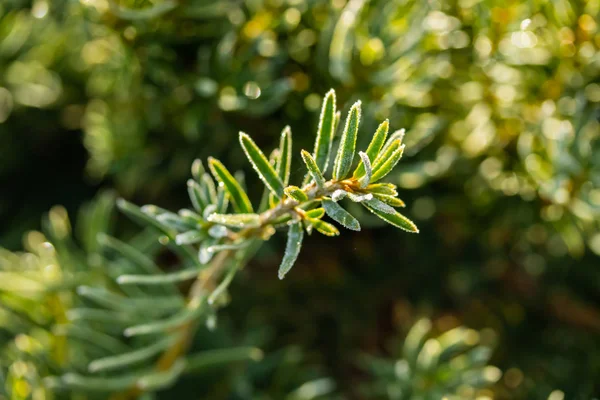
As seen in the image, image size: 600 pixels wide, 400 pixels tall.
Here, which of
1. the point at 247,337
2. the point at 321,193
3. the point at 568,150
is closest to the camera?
the point at 321,193

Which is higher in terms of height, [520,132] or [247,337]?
[520,132]

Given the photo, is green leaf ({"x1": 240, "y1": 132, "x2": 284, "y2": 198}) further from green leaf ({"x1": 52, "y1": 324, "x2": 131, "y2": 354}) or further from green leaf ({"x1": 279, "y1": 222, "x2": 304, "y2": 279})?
green leaf ({"x1": 52, "y1": 324, "x2": 131, "y2": 354})

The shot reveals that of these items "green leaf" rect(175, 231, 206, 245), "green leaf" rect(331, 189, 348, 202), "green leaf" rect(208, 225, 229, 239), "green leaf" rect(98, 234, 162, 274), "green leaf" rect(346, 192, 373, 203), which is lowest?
"green leaf" rect(98, 234, 162, 274)

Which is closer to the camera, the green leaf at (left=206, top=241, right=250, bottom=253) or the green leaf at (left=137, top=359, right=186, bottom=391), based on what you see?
the green leaf at (left=206, top=241, right=250, bottom=253)

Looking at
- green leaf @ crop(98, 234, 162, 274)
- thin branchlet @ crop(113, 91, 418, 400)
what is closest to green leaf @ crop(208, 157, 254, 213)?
thin branchlet @ crop(113, 91, 418, 400)

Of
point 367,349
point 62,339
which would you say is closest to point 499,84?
point 367,349

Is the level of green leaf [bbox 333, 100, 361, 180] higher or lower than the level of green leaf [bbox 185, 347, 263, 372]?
higher

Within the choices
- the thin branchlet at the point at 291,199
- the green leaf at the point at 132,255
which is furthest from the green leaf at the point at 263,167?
the green leaf at the point at 132,255

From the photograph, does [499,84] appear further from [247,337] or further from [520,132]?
[247,337]

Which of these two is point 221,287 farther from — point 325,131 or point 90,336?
point 90,336
